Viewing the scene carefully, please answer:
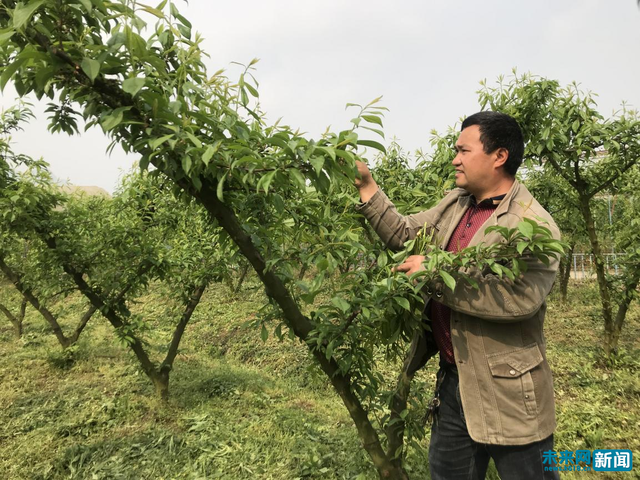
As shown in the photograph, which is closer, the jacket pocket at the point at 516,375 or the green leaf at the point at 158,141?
the green leaf at the point at 158,141

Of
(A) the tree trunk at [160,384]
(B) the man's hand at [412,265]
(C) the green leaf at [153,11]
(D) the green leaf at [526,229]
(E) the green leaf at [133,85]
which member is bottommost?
(A) the tree trunk at [160,384]

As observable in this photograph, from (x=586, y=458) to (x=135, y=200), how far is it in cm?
492

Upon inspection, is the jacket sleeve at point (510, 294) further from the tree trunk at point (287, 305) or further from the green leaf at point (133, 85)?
the green leaf at point (133, 85)

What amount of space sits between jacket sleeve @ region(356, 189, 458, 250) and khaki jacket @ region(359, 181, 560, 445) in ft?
1.05

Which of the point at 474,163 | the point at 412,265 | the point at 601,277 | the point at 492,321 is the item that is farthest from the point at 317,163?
the point at 601,277

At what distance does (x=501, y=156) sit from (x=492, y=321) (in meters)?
0.60

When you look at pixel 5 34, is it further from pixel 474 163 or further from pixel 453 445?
pixel 453 445

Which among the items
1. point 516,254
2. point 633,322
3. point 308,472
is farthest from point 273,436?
point 633,322

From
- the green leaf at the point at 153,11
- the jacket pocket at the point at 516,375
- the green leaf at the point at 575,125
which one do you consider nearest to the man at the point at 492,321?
the jacket pocket at the point at 516,375

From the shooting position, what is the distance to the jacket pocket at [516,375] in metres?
1.36

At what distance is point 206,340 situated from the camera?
712 centimetres

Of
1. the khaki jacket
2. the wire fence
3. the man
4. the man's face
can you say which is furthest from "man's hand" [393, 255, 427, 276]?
the wire fence

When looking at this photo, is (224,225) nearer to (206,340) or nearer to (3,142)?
(3,142)

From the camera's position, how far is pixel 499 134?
1.43 metres
